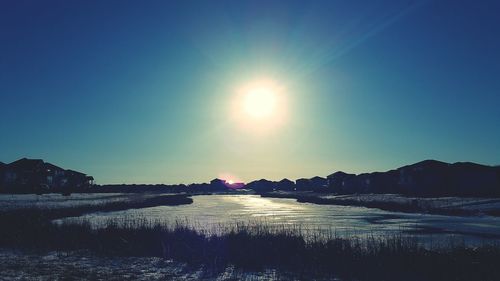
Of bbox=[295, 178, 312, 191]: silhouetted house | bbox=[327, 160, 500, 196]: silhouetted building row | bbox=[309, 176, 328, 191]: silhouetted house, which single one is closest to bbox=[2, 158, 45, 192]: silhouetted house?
bbox=[327, 160, 500, 196]: silhouetted building row

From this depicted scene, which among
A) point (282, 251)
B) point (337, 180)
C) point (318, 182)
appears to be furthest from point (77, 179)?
point (282, 251)

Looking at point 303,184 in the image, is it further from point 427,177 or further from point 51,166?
point 51,166

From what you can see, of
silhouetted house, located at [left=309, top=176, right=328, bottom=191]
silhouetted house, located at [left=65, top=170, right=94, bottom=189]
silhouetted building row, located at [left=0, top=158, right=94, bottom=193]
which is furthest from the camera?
silhouetted house, located at [left=309, top=176, right=328, bottom=191]

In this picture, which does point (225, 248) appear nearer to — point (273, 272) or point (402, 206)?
point (273, 272)

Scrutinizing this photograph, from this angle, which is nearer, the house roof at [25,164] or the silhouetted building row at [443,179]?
the silhouetted building row at [443,179]

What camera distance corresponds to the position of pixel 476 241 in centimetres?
1992

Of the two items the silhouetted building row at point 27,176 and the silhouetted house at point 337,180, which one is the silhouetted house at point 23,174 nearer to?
the silhouetted building row at point 27,176

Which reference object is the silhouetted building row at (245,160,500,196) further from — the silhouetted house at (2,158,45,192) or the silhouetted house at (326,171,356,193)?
the silhouetted house at (2,158,45,192)

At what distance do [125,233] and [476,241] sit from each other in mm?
17459

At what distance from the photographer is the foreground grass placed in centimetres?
1339

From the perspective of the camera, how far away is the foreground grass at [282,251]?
13.4 metres

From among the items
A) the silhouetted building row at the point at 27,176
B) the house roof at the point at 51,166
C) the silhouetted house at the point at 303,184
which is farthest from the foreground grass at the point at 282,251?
the silhouetted house at the point at 303,184

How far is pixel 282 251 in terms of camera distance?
654 inches

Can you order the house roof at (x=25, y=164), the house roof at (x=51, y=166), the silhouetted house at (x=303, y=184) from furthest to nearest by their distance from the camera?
the silhouetted house at (x=303, y=184), the house roof at (x=51, y=166), the house roof at (x=25, y=164)
